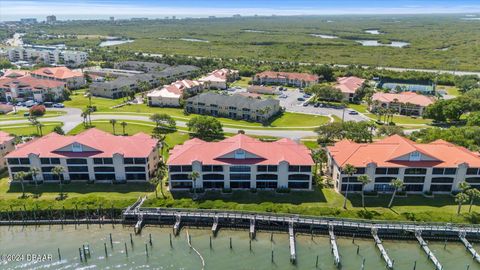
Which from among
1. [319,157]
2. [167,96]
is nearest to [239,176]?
[319,157]

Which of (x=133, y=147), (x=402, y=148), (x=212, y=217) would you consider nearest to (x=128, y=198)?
(x=133, y=147)

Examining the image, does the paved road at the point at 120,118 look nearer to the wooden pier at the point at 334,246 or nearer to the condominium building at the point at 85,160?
the condominium building at the point at 85,160

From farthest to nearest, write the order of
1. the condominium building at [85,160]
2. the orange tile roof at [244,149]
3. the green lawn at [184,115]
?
the green lawn at [184,115], the condominium building at [85,160], the orange tile roof at [244,149]

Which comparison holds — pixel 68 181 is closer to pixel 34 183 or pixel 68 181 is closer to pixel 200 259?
pixel 34 183

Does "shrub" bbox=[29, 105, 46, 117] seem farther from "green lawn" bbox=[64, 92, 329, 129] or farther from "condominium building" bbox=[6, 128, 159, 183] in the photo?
"condominium building" bbox=[6, 128, 159, 183]

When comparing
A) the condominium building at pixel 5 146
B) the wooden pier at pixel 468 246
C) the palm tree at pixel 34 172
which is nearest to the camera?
the wooden pier at pixel 468 246

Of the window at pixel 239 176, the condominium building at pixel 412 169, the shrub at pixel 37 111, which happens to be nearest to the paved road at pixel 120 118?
the shrub at pixel 37 111

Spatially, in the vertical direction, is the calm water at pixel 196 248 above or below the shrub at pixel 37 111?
below
